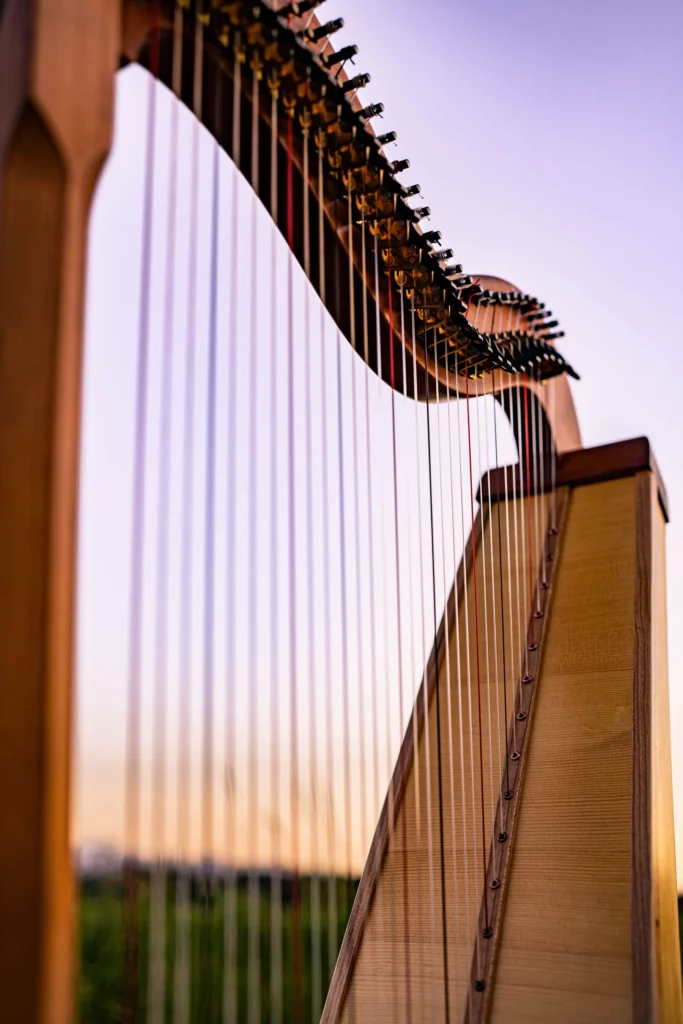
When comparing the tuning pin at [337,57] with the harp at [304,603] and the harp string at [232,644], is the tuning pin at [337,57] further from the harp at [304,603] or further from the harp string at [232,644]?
the harp string at [232,644]

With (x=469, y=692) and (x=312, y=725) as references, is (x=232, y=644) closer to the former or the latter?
(x=312, y=725)

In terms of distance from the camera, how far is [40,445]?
676 millimetres

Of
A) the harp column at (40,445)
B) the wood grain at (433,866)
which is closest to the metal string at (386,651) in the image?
the wood grain at (433,866)

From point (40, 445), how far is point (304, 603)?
0.41m

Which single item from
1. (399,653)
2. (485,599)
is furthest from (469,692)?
(399,653)

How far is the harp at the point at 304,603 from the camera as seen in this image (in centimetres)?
69

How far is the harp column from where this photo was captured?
24.8 inches

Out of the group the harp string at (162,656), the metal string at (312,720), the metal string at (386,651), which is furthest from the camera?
the metal string at (386,651)

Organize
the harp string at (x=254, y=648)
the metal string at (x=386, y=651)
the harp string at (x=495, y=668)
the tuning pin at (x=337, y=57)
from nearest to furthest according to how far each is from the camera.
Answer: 1. the harp string at (x=254, y=648)
2. the tuning pin at (x=337, y=57)
3. the metal string at (x=386, y=651)
4. the harp string at (x=495, y=668)

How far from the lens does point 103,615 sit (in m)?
0.73

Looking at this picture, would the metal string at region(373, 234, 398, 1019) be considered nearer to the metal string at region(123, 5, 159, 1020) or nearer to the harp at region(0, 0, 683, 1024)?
the harp at region(0, 0, 683, 1024)

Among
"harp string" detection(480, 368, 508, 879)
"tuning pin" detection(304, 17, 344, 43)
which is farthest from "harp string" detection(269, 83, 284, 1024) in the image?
"harp string" detection(480, 368, 508, 879)

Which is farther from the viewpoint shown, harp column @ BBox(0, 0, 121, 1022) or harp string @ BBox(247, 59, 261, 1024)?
harp string @ BBox(247, 59, 261, 1024)

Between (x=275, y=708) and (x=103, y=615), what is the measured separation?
0.84 ft
